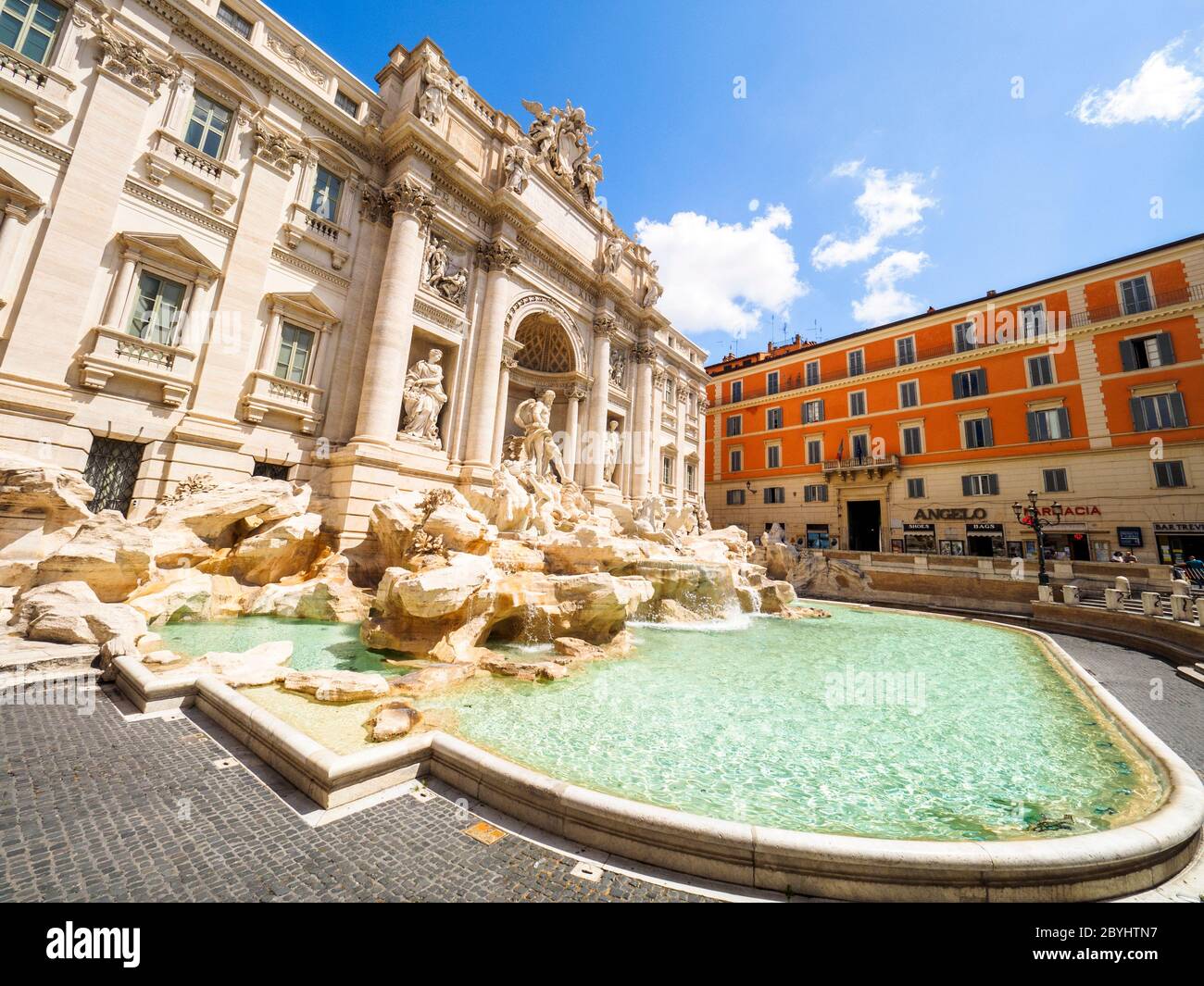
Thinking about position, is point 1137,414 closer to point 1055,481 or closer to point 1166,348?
point 1166,348

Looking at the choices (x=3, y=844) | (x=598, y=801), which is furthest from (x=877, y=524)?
(x=3, y=844)

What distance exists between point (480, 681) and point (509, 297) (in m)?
13.6

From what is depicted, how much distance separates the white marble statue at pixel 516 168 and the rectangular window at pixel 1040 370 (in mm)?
23475

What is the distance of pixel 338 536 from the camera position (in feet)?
34.6

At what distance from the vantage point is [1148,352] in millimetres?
19281

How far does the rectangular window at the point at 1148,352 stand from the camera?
1884 cm

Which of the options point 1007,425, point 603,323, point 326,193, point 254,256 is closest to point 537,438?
point 603,323

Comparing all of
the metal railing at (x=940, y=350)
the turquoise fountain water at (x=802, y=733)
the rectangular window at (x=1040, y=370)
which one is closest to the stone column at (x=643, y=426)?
the metal railing at (x=940, y=350)

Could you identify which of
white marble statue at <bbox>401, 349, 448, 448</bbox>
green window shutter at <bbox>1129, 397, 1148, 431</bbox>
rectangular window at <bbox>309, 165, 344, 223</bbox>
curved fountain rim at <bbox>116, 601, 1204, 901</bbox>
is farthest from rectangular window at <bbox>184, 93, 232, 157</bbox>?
green window shutter at <bbox>1129, 397, 1148, 431</bbox>

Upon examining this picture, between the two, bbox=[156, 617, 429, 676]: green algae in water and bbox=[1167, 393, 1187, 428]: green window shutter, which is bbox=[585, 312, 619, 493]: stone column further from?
bbox=[1167, 393, 1187, 428]: green window shutter

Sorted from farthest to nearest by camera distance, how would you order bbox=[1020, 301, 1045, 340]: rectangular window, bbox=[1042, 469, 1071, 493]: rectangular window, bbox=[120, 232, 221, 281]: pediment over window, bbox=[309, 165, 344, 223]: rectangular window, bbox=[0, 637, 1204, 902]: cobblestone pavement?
bbox=[1020, 301, 1045, 340]: rectangular window, bbox=[1042, 469, 1071, 493]: rectangular window, bbox=[309, 165, 344, 223]: rectangular window, bbox=[120, 232, 221, 281]: pediment over window, bbox=[0, 637, 1204, 902]: cobblestone pavement

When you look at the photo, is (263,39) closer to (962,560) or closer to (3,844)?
(3,844)

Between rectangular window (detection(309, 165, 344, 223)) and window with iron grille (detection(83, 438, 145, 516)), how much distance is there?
731cm

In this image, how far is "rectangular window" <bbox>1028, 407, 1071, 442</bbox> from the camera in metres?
20.5
